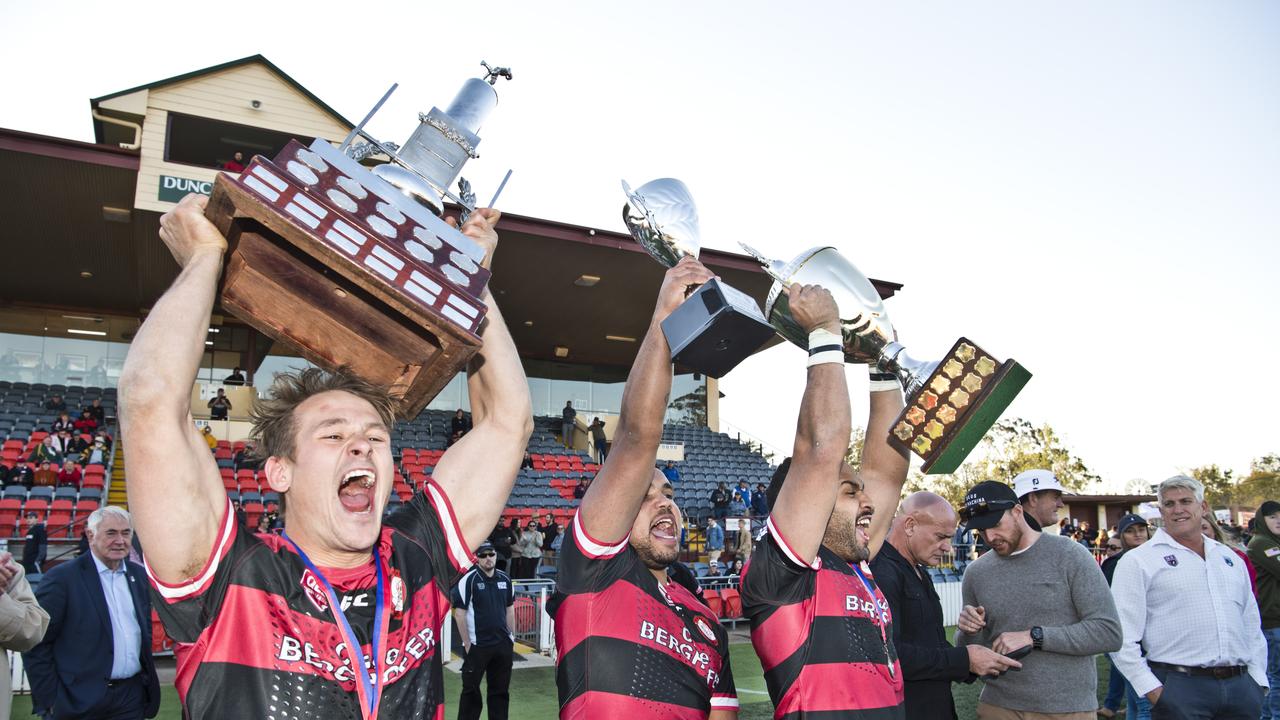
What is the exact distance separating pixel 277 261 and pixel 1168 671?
202 inches

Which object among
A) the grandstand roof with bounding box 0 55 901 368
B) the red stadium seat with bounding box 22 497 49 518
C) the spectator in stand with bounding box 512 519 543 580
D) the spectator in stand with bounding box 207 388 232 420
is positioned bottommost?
the spectator in stand with bounding box 512 519 543 580

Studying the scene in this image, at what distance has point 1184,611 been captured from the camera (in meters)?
4.91

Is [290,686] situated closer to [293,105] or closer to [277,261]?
[277,261]

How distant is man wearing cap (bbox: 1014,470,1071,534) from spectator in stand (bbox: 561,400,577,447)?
19.5m

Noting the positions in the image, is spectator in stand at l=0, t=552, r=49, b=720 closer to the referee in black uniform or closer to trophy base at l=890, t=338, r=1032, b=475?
the referee in black uniform

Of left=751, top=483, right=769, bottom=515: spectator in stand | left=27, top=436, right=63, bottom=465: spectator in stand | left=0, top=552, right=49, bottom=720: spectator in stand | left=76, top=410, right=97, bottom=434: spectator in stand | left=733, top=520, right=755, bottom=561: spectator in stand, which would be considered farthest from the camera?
left=751, top=483, right=769, bottom=515: spectator in stand

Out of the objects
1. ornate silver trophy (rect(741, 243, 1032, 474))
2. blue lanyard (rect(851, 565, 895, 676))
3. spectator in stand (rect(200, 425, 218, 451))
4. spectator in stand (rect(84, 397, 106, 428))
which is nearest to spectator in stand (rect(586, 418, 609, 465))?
spectator in stand (rect(200, 425, 218, 451))

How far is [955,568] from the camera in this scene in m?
17.7

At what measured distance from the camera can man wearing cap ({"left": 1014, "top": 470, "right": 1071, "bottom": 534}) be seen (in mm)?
5672

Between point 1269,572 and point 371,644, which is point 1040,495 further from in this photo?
point 371,644

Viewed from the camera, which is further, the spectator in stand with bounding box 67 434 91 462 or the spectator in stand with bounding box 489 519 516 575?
the spectator in stand with bounding box 67 434 91 462

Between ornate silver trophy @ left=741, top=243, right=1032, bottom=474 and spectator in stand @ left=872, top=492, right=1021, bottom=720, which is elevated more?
ornate silver trophy @ left=741, top=243, right=1032, bottom=474

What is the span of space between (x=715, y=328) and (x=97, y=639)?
13.7ft

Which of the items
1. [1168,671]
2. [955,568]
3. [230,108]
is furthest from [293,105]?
[1168,671]
